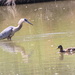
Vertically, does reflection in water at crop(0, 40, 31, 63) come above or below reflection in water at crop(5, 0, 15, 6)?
below

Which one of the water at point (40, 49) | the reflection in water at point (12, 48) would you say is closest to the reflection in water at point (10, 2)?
the water at point (40, 49)

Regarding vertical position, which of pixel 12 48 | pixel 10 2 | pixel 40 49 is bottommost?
pixel 40 49

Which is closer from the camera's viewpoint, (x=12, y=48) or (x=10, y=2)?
(x=12, y=48)

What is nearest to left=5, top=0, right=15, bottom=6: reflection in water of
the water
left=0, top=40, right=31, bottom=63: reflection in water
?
the water

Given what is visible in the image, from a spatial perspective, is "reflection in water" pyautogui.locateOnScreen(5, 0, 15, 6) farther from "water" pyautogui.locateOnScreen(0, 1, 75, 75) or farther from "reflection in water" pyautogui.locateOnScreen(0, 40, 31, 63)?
"reflection in water" pyautogui.locateOnScreen(0, 40, 31, 63)

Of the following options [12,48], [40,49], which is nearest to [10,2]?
[12,48]

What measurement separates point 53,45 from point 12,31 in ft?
8.80

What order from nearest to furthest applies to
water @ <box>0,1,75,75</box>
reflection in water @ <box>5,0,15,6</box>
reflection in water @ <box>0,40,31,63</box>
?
water @ <box>0,1,75,75</box> → reflection in water @ <box>0,40,31,63</box> → reflection in water @ <box>5,0,15,6</box>

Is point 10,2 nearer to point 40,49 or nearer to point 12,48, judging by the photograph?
point 12,48

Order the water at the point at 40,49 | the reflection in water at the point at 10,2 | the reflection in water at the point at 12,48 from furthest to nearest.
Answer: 1. the reflection in water at the point at 10,2
2. the reflection in water at the point at 12,48
3. the water at the point at 40,49

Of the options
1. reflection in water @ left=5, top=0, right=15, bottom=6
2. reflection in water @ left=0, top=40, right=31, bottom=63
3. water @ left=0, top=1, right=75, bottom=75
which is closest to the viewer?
water @ left=0, top=1, right=75, bottom=75

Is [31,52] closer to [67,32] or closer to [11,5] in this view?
[67,32]

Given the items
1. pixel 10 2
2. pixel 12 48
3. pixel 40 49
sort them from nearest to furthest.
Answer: pixel 40 49 → pixel 12 48 → pixel 10 2

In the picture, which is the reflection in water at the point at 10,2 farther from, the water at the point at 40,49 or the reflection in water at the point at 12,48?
the reflection in water at the point at 12,48
